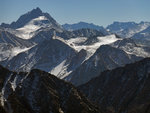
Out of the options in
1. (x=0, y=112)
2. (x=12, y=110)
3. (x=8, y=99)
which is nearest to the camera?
(x=0, y=112)

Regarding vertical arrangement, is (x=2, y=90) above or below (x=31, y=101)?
above

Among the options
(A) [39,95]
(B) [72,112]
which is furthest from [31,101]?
(B) [72,112]

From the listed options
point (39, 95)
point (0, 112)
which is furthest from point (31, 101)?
point (0, 112)

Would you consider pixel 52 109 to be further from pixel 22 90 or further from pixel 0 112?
pixel 0 112

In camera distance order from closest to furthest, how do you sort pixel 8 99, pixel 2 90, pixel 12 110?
pixel 12 110 < pixel 8 99 < pixel 2 90

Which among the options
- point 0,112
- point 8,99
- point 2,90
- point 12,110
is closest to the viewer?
point 0,112

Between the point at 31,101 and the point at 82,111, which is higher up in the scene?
the point at 31,101

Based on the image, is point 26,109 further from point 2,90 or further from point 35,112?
point 2,90

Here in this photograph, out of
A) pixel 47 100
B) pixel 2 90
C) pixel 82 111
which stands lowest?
pixel 82 111

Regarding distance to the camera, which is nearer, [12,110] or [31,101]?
[12,110]
